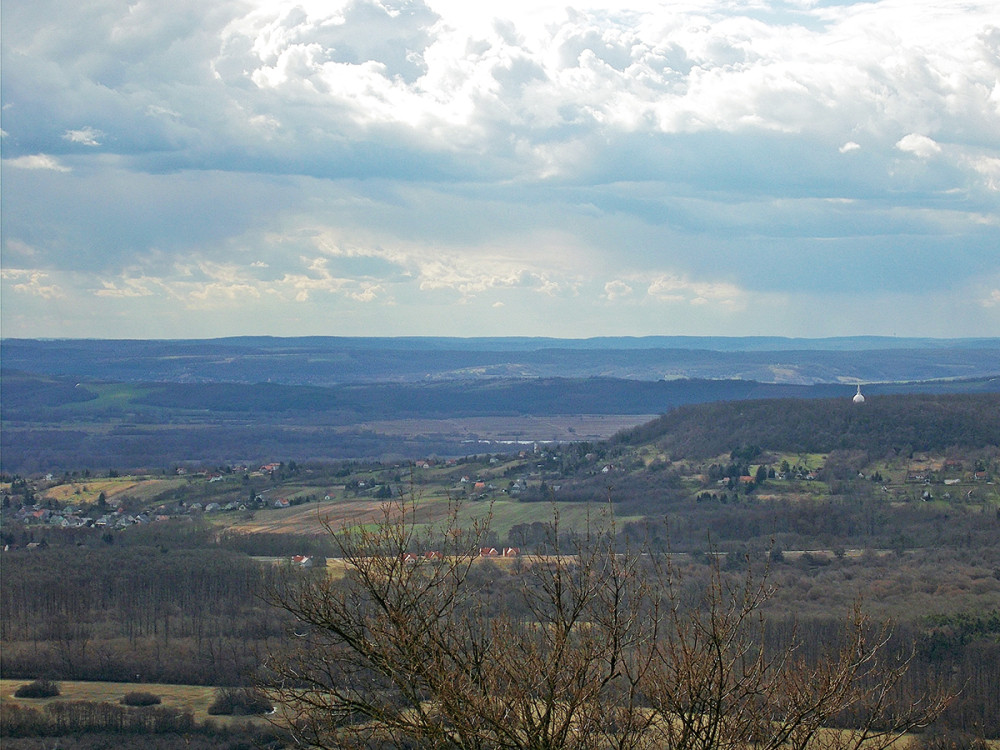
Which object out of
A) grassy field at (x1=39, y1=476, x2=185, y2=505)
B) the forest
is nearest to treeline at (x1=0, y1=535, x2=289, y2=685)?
the forest

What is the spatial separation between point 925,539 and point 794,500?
62.2 ft

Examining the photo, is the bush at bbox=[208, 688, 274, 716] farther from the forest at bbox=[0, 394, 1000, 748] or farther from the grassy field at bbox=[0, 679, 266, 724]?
the forest at bbox=[0, 394, 1000, 748]

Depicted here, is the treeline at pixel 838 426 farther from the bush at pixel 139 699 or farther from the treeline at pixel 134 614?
the bush at pixel 139 699

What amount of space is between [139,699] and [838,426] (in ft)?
344

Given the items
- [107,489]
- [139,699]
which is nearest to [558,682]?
[139,699]

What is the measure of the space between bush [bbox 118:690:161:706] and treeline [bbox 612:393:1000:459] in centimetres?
9603

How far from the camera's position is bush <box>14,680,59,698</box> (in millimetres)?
56781

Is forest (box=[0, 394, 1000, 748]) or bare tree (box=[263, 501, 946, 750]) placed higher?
bare tree (box=[263, 501, 946, 750])

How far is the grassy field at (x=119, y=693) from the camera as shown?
179ft

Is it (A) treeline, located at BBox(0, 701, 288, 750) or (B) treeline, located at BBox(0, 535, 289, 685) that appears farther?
(B) treeline, located at BBox(0, 535, 289, 685)

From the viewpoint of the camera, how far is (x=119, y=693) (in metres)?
57.3

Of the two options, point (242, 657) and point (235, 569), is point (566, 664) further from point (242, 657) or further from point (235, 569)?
point (235, 569)

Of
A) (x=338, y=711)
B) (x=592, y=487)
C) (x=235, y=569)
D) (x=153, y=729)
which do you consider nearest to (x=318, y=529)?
(x=235, y=569)

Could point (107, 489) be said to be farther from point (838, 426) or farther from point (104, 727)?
point (104, 727)
